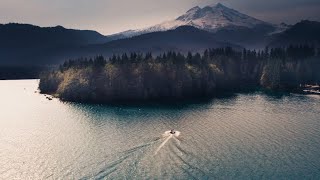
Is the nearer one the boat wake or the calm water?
the calm water

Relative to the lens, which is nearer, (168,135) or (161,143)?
(161,143)

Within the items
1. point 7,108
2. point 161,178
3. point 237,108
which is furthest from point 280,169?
point 7,108

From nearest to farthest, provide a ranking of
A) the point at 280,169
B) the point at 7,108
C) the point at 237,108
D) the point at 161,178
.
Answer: the point at 161,178 → the point at 280,169 → the point at 237,108 → the point at 7,108

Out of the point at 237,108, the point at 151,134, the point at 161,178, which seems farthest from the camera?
the point at 237,108

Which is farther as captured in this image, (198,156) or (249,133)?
(249,133)

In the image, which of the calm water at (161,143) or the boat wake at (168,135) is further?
the boat wake at (168,135)

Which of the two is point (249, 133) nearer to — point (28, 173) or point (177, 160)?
point (177, 160)

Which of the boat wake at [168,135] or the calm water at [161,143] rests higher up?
the boat wake at [168,135]

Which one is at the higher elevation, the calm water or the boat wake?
the boat wake
